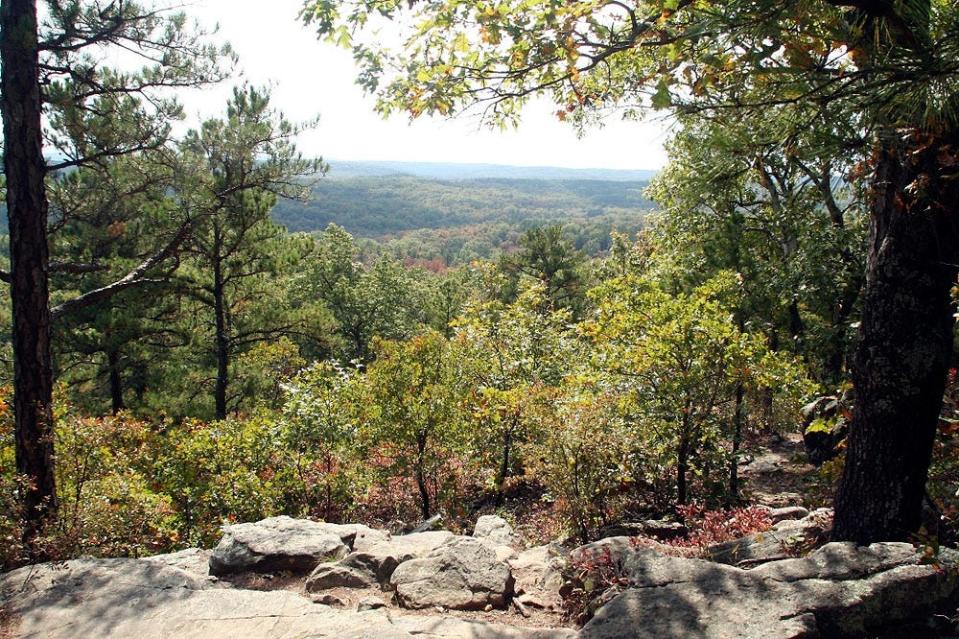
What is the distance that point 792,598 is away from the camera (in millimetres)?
3238

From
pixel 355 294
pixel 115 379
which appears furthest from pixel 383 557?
pixel 355 294

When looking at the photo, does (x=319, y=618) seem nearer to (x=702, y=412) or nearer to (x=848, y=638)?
(x=848, y=638)

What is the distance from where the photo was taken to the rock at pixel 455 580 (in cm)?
457

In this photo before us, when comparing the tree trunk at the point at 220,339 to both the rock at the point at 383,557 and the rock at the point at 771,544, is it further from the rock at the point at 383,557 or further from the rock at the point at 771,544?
the rock at the point at 771,544

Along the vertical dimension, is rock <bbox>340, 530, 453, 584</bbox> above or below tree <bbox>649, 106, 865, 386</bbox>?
below

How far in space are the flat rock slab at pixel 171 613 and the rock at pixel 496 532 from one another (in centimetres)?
307

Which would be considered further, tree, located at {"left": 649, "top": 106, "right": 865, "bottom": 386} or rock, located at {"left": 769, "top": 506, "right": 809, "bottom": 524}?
tree, located at {"left": 649, "top": 106, "right": 865, "bottom": 386}

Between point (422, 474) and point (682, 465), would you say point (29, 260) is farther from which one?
point (682, 465)

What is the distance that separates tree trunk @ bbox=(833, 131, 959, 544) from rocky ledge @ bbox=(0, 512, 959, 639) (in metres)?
Result: 0.38

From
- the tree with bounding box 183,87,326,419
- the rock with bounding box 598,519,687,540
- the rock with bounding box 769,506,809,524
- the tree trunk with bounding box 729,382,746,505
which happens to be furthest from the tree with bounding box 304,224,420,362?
the rock with bounding box 769,506,809,524

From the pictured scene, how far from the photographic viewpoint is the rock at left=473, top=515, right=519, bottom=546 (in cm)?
723

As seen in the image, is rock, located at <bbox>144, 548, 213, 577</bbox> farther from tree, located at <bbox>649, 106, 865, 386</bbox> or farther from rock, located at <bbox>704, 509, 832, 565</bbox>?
tree, located at <bbox>649, 106, 865, 386</bbox>

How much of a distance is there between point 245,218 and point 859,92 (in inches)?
540

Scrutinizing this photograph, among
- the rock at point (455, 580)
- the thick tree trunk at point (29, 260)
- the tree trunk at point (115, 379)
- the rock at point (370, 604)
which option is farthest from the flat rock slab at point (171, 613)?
the tree trunk at point (115, 379)
